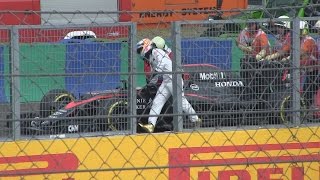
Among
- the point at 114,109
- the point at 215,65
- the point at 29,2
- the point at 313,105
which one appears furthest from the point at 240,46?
the point at 29,2

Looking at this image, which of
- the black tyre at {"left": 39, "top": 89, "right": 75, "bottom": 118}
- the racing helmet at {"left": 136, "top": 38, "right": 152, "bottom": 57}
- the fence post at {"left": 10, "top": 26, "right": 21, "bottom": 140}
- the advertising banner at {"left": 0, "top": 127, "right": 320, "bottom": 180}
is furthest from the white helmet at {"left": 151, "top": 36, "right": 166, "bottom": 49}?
the fence post at {"left": 10, "top": 26, "right": 21, "bottom": 140}

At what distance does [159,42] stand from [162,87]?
487mm

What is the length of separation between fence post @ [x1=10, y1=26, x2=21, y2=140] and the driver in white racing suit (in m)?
1.00

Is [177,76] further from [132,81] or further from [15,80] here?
[15,80]

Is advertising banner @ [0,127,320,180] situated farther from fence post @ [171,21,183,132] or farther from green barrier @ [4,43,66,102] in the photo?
green barrier @ [4,43,66,102]

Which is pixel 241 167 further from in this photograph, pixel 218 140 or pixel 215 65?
pixel 215 65

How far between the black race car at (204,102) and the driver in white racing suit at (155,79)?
8cm

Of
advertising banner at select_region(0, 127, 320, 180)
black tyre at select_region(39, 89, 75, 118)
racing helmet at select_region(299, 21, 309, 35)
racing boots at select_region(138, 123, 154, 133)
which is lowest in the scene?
advertising banner at select_region(0, 127, 320, 180)

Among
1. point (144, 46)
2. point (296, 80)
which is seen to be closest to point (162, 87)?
point (144, 46)

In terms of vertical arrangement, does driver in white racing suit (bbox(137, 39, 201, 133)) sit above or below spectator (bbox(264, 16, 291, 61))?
below

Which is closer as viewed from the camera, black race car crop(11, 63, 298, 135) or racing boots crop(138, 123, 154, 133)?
black race car crop(11, 63, 298, 135)

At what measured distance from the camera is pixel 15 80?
545cm

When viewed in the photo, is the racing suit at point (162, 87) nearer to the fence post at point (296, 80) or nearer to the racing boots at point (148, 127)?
the racing boots at point (148, 127)

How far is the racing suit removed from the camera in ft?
19.0
